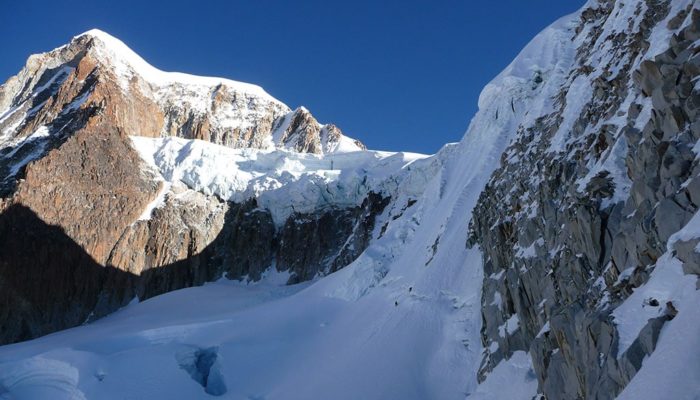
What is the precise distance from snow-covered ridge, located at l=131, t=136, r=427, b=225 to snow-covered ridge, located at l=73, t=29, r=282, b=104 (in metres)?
22.0

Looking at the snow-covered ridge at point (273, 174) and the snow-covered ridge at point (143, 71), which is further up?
the snow-covered ridge at point (143, 71)

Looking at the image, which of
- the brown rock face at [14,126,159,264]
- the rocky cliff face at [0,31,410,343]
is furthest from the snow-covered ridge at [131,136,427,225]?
the brown rock face at [14,126,159,264]

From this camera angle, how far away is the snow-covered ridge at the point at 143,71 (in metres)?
98.3

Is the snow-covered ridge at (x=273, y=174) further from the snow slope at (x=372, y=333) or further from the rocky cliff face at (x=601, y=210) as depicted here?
the rocky cliff face at (x=601, y=210)

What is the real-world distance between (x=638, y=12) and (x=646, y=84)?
7582mm

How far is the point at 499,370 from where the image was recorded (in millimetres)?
21016

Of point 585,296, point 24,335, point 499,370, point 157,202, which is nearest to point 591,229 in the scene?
point 585,296

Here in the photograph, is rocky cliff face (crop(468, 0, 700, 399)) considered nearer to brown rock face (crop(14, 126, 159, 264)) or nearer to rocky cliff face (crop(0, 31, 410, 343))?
rocky cliff face (crop(0, 31, 410, 343))

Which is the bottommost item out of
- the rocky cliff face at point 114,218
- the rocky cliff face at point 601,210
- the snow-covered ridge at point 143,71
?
the rocky cliff face at point 601,210

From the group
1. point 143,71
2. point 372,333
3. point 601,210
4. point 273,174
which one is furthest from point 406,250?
point 143,71

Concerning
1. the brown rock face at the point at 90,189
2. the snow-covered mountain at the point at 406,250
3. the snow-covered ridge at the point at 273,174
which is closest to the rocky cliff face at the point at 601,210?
the snow-covered mountain at the point at 406,250

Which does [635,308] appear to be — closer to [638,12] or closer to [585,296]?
[585,296]

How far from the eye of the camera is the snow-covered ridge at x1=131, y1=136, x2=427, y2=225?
254ft

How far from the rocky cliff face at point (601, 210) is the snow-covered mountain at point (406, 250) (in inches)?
3.3
